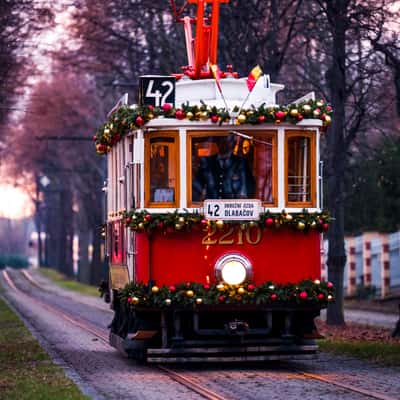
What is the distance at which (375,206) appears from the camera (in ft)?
134

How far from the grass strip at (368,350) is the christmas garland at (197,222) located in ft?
8.55

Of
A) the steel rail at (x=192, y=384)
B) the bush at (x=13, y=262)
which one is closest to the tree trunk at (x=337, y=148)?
the steel rail at (x=192, y=384)

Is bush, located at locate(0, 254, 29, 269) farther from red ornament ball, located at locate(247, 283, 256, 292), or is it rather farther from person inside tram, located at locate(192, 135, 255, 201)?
red ornament ball, located at locate(247, 283, 256, 292)

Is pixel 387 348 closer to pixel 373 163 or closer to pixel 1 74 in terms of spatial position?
pixel 1 74

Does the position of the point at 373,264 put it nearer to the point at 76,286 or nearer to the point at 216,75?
the point at 216,75

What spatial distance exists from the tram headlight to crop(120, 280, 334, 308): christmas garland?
0.10 metres

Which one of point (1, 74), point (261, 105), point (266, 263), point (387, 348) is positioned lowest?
point (387, 348)

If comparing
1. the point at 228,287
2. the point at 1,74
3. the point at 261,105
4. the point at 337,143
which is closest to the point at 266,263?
the point at 228,287

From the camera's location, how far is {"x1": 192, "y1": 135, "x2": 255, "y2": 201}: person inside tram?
53.3ft

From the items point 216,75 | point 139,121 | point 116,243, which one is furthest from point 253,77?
point 116,243

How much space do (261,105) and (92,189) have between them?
46.0 meters

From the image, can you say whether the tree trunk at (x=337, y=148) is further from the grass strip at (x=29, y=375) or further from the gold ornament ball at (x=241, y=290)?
the gold ornament ball at (x=241, y=290)

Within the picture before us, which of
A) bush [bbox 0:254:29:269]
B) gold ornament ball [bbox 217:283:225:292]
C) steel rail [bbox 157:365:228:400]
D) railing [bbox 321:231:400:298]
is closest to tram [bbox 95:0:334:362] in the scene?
gold ornament ball [bbox 217:283:225:292]

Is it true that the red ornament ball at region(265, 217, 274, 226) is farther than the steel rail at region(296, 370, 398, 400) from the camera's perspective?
Yes
